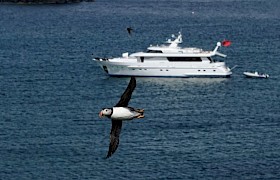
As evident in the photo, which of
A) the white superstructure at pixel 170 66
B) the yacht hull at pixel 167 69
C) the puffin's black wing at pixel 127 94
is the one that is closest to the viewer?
the puffin's black wing at pixel 127 94

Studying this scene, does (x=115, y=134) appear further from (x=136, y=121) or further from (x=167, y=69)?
(x=167, y=69)

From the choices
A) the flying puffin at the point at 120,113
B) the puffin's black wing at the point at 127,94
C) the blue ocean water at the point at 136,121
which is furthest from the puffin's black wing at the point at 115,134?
the blue ocean water at the point at 136,121

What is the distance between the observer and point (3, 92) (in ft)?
390

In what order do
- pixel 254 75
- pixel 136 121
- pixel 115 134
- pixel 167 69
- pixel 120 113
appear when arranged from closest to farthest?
1. pixel 120 113
2. pixel 115 134
3. pixel 136 121
4. pixel 254 75
5. pixel 167 69

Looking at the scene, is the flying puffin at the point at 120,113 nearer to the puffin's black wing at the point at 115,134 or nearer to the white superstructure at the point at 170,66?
the puffin's black wing at the point at 115,134

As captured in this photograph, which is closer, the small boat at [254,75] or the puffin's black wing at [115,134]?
the puffin's black wing at [115,134]

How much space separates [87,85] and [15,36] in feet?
208

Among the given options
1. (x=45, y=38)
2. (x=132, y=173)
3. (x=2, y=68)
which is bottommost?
(x=132, y=173)

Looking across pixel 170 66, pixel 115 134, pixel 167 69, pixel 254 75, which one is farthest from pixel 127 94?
pixel 170 66

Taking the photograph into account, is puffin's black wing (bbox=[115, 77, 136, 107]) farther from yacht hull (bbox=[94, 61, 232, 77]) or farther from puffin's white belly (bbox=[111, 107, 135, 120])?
yacht hull (bbox=[94, 61, 232, 77])

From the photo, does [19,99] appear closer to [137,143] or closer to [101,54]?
[137,143]

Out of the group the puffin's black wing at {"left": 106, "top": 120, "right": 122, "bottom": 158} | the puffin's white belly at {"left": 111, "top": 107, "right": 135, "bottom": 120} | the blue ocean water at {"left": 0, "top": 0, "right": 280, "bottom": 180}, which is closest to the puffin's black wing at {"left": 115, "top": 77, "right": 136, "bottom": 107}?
the puffin's white belly at {"left": 111, "top": 107, "right": 135, "bottom": 120}

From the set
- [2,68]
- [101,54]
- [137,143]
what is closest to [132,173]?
[137,143]

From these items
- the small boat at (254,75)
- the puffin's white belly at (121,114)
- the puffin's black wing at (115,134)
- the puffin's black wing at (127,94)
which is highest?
the small boat at (254,75)
